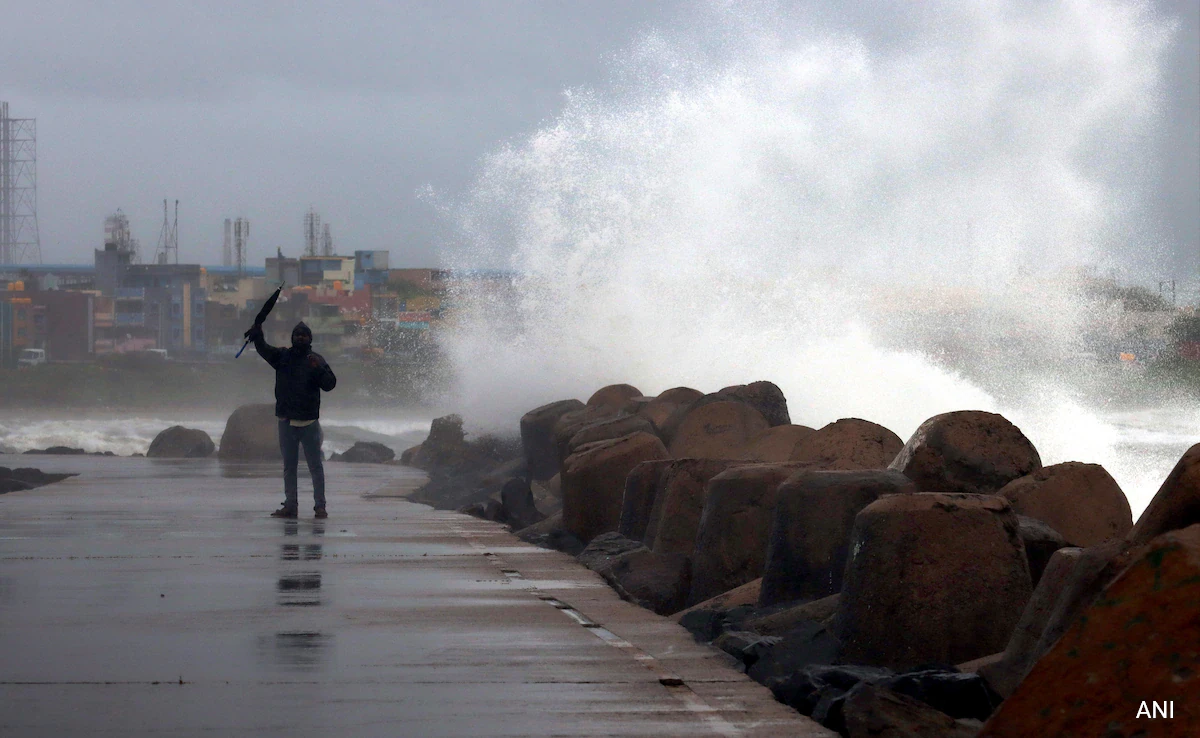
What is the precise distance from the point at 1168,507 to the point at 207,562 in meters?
6.16

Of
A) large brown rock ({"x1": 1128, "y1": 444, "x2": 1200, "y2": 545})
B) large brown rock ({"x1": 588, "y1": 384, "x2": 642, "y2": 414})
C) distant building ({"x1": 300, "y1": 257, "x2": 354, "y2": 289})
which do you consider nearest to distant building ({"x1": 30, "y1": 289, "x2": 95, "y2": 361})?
distant building ({"x1": 300, "y1": 257, "x2": 354, "y2": 289})

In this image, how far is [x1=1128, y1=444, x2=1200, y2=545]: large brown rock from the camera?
5.61 meters

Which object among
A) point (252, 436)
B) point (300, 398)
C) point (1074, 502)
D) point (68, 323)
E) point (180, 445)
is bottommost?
point (180, 445)

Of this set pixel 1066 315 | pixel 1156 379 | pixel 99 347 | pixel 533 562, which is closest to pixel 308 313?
pixel 99 347

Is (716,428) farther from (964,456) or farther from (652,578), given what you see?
(652,578)

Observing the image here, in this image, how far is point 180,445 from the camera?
1209 inches

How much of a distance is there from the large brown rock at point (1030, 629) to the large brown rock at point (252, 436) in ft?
78.7

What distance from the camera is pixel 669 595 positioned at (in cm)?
877

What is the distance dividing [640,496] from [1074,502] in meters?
3.32

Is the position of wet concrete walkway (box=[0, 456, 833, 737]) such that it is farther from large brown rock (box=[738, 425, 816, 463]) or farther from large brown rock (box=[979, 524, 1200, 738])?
large brown rock (box=[738, 425, 816, 463])

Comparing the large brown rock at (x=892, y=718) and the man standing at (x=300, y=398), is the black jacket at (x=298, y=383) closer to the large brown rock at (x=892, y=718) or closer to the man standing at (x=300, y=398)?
the man standing at (x=300, y=398)

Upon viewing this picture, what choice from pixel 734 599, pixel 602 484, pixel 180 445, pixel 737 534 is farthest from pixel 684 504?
pixel 180 445

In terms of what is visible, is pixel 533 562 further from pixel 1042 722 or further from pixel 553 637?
pixel 1042 722

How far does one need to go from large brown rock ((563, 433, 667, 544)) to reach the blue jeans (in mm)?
2556
